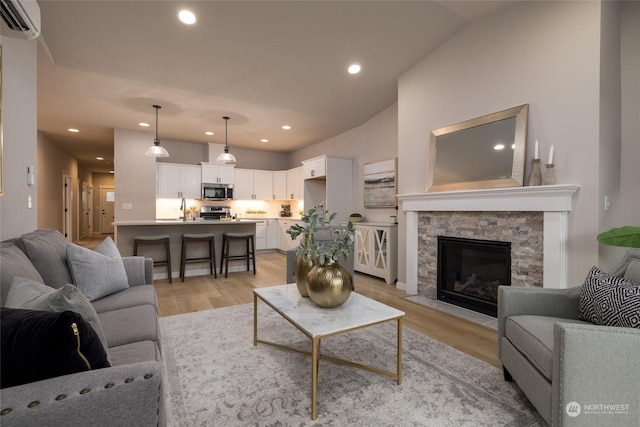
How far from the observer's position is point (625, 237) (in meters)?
1.96

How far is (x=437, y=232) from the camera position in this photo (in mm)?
3621

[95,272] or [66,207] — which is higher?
[66,207]

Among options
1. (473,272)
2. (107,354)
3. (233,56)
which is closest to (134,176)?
(233,56)

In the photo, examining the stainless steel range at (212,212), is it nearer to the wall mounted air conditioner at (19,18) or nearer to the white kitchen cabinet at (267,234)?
the white kitchen cabinet at (267,234)

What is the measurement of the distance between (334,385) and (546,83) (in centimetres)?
306

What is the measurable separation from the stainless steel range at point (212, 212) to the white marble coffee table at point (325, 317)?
516cm

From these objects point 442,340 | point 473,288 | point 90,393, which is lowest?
point 442,340

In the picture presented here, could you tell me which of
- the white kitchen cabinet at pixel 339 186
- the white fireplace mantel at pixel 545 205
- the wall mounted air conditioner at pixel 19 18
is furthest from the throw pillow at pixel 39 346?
the white kitchen cabinet at pixel 339 186

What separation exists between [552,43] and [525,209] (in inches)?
58.0

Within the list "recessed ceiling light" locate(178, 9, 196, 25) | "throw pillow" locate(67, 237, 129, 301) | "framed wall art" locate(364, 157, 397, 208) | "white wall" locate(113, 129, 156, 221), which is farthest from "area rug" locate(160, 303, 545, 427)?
"white wall" locate(113, 129, 156, 221)

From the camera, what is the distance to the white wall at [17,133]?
200 centimetres

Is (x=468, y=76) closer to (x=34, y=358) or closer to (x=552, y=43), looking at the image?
(x=552, y=43)

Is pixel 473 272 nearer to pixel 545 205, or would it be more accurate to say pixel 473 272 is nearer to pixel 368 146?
pixel 545 205

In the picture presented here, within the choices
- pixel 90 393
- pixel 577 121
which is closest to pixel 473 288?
pixel 577 121
